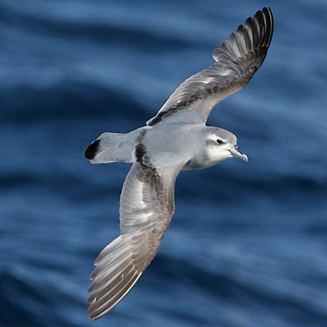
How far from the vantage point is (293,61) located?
20.5 m

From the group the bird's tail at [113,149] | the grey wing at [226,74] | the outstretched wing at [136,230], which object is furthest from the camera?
the grey wing at [226,74]

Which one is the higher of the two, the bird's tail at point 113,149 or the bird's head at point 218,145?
the bird's head at point 218,145

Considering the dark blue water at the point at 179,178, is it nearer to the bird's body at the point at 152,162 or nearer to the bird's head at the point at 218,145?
the bird's body at the point at 152,162

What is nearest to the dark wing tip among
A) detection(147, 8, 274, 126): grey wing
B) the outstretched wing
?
detection(147, 8, 274, 126): grey wing

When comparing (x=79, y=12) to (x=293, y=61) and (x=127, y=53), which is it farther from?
(x=293, y=61)

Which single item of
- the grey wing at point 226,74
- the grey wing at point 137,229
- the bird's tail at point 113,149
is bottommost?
the grey wing at point 137,229

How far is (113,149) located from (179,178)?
6453 mm

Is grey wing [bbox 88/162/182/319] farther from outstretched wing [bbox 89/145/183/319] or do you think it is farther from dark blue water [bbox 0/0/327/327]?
dark blue water [bbox 0/0/327/327]

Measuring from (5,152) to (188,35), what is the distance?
3901 millimetres

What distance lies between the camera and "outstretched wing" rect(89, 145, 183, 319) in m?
10.8

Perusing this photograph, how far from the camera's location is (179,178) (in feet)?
58.9

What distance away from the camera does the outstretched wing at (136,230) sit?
1075 centimetres

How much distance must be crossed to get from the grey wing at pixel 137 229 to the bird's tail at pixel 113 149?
0.73ft

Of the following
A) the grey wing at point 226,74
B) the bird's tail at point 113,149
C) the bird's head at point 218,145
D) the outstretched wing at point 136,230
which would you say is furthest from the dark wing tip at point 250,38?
the outstretched wing at point 136,230
